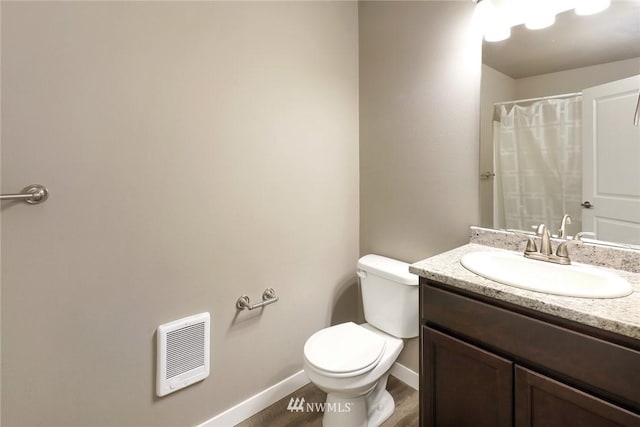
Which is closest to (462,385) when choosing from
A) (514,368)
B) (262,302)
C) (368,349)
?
(514,368)

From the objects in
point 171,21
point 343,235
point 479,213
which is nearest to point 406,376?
point 343,235

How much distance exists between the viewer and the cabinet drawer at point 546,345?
0.78m

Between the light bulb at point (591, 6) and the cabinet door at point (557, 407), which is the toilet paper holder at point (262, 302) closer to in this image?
the cabinet door at point (557, 407)

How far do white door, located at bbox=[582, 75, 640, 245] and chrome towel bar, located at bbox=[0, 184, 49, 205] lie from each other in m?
2.05

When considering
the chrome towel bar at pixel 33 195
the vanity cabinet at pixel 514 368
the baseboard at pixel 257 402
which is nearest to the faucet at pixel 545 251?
the vanity cabinet at pixel 514 368

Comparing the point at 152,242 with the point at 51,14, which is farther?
the point at 152,242

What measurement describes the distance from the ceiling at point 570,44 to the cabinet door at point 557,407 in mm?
1215

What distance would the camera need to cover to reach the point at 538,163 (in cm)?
141

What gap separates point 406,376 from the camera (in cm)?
191

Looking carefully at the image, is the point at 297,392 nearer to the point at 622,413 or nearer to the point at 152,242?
the point at 152,242

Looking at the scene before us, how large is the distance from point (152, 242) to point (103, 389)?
0.59 m

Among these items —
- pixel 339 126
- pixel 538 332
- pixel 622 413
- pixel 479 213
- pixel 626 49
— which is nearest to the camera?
pixel 622 413

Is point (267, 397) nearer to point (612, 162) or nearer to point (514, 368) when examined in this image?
point (514, 368)

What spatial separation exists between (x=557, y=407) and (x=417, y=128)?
1356 millimetres
